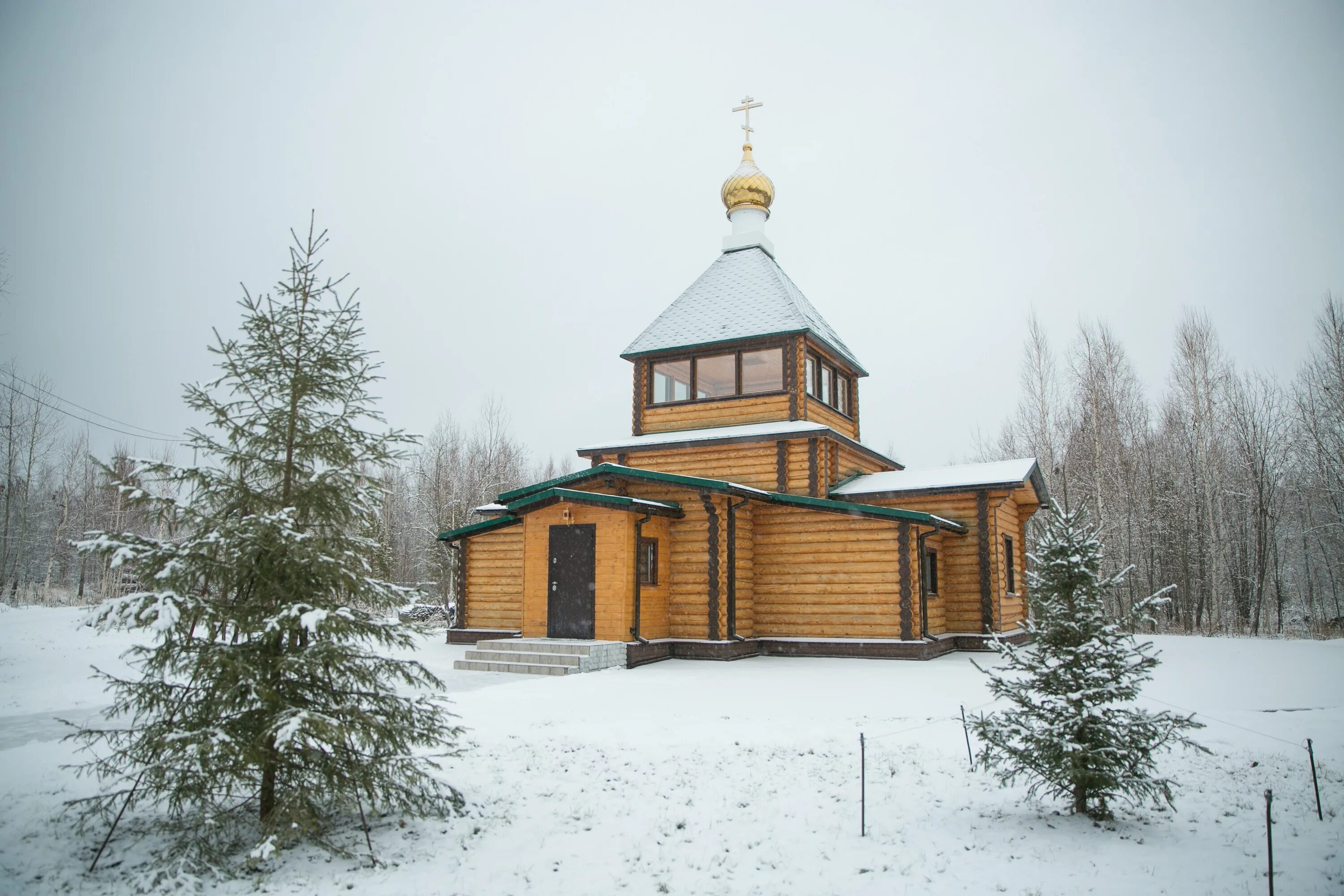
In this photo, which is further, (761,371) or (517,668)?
(761,371)

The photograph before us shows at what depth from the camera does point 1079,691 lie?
521 cm

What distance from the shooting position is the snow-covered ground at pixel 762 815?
180 inches

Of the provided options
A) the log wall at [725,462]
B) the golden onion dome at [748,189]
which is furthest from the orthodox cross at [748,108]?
the log wall at [725,462]

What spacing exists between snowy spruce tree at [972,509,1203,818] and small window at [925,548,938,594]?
10422 mm

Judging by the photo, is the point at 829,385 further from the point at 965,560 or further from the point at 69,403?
the point at 69,403

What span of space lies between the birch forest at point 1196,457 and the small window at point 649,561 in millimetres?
14130

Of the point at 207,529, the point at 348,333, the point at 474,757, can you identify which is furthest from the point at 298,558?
the point at 474,757

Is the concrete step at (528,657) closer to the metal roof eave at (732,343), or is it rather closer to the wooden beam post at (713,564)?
the wooden beam post at (713,564)

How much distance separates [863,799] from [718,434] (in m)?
12.5

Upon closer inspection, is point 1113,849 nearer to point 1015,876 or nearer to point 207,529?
point 1015,876

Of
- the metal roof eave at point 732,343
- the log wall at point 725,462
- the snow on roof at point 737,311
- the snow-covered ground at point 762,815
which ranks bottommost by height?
the snow-covered ground at point 762,815

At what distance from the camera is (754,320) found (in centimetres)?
1789

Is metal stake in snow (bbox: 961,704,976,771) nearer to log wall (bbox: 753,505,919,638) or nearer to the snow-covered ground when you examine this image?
the snow-covered ground

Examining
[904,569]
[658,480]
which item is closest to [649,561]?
[658,480]
